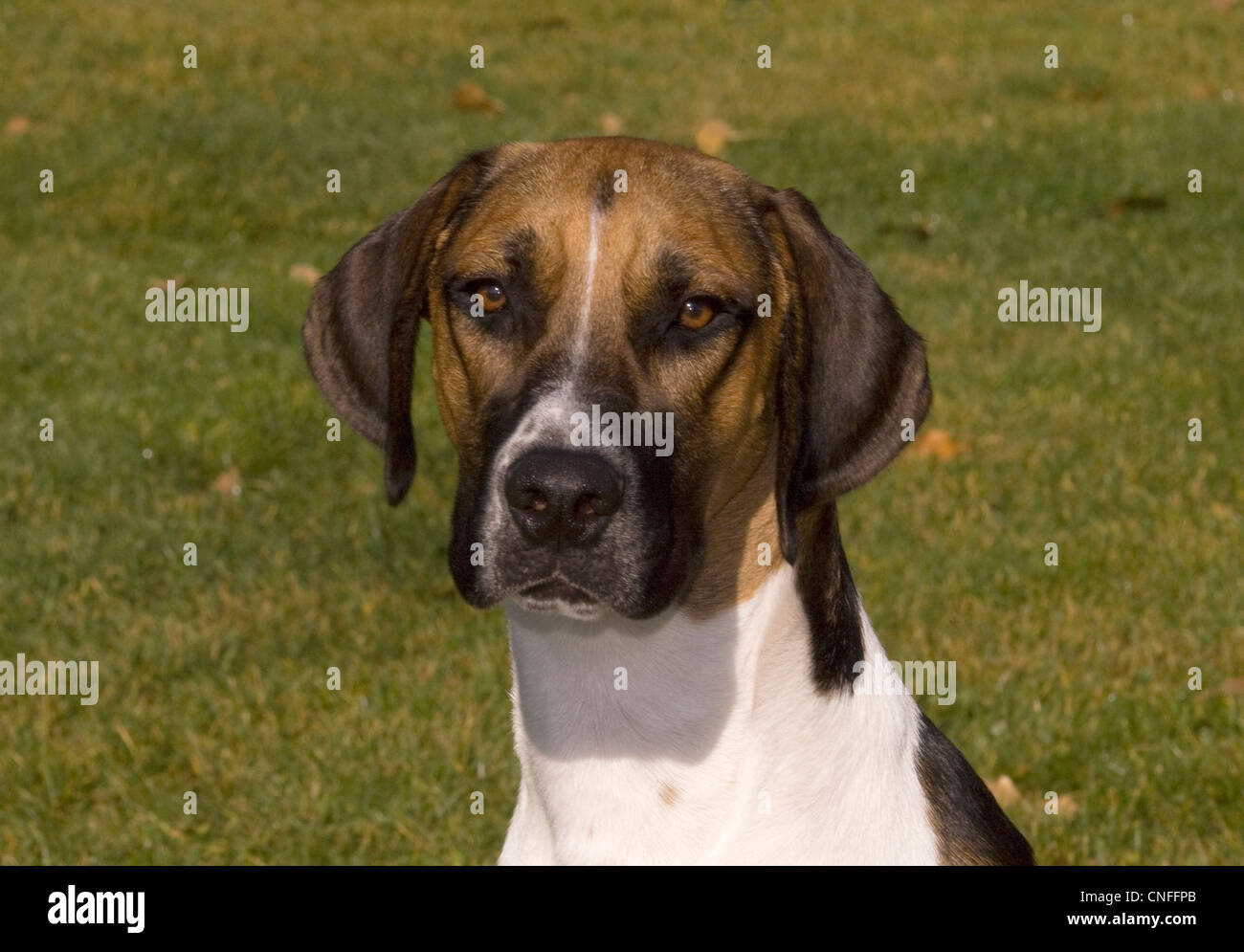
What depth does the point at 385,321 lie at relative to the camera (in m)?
4.50

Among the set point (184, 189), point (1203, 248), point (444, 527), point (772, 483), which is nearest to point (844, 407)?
point (772, 483)

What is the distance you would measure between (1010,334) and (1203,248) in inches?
94.2

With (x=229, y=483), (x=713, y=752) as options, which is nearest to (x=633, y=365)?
(x=713, y=752)

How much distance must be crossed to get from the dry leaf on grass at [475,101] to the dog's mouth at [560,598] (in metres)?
12.7

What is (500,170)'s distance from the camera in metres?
4.46

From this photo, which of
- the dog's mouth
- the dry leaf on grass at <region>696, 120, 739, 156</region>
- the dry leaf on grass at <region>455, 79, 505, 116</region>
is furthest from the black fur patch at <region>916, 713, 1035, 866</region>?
the dry leaf on grass at <region>455, 79, 505, 116</region>

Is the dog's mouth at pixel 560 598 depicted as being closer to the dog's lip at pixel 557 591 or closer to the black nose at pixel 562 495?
the dog's lip at pixel 557 591

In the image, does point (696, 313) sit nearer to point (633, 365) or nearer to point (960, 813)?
point (633, 365)

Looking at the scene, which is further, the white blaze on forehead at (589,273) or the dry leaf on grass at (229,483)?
the dry leaf on grass at (229,483)

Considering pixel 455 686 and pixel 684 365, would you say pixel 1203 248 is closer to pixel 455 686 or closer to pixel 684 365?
pixel 455 686

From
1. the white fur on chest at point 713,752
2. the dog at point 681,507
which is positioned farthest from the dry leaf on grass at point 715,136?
the white fur on chest at point 713,752

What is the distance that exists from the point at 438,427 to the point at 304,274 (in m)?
2.71

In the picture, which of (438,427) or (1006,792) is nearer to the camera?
(1006,792)

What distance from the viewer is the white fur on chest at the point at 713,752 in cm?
398
